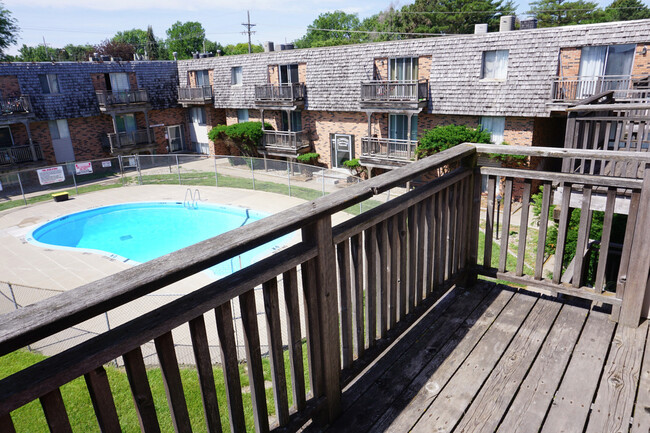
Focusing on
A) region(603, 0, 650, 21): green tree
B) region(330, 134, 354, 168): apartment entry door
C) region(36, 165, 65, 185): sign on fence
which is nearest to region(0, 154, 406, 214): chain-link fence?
region(36, 165, 65, 185): sign on fence

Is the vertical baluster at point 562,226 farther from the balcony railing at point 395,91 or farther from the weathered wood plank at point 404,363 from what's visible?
the balcony railing at point 395,91

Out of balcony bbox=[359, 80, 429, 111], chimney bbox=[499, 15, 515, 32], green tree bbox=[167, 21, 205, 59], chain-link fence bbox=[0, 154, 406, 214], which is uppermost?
green tree bbox=[167, 21, 205, 59]

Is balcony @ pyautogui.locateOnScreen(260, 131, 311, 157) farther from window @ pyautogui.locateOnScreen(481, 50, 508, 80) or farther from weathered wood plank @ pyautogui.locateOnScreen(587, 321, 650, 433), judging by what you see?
weathered wood plank @ pyautogui.locateOnScreen(587, 321, 650, 433)

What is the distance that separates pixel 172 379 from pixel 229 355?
0.23 meters

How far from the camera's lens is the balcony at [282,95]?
24.3 metres

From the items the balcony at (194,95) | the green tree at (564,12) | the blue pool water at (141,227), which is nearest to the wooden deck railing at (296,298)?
the blue pool water at (141,227)

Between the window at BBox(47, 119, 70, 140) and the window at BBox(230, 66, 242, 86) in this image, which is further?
the window at BBox(230, 66, 242, 86)

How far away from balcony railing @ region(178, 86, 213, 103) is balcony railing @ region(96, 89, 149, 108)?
2.36 m

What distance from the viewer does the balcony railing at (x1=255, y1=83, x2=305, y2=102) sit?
2428 centimetres

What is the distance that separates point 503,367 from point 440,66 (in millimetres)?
18853

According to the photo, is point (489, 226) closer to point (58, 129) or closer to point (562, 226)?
point (562, 226)

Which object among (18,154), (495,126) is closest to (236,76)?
(18,154)

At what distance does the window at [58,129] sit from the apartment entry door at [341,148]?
1641 cm

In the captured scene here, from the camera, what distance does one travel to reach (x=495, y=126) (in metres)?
18.7
